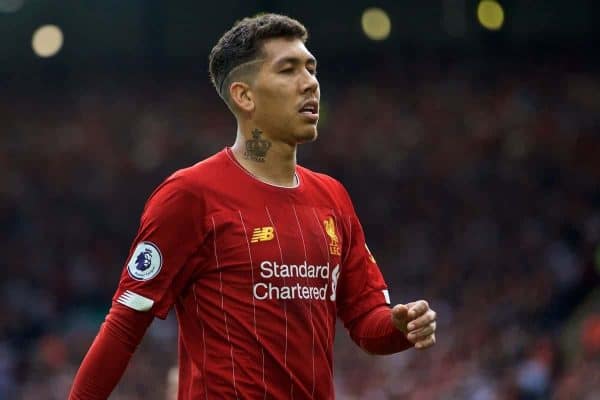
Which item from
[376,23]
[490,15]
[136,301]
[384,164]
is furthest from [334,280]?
[376,23]

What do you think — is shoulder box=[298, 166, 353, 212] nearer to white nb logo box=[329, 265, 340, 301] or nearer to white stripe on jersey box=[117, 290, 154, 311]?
white nb logo box=[329, 265, 340, 301]

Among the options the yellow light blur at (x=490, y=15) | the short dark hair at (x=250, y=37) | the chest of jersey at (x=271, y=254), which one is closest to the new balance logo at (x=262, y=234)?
the chest of jersey at (x=271, y=254)

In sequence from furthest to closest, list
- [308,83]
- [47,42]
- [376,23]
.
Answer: [47,42] < [376,23] < [308,83]

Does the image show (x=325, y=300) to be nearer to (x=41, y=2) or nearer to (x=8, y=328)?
(x=8, y=328)

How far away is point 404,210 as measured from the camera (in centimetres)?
1653

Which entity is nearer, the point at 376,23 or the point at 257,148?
the point at 257,148

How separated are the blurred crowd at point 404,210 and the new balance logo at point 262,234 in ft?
23.2

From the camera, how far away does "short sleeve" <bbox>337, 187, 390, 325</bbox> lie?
A: 4.27 m

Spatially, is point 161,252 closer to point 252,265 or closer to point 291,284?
point 252,265

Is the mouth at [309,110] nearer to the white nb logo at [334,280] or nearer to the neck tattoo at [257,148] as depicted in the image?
the neck tattoo at [257,148]

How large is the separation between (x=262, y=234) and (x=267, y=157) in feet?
1.09

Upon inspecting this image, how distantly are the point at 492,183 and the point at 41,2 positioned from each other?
8433mm

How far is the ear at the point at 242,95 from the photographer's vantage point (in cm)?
414

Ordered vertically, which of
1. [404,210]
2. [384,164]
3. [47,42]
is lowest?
[404,210]
